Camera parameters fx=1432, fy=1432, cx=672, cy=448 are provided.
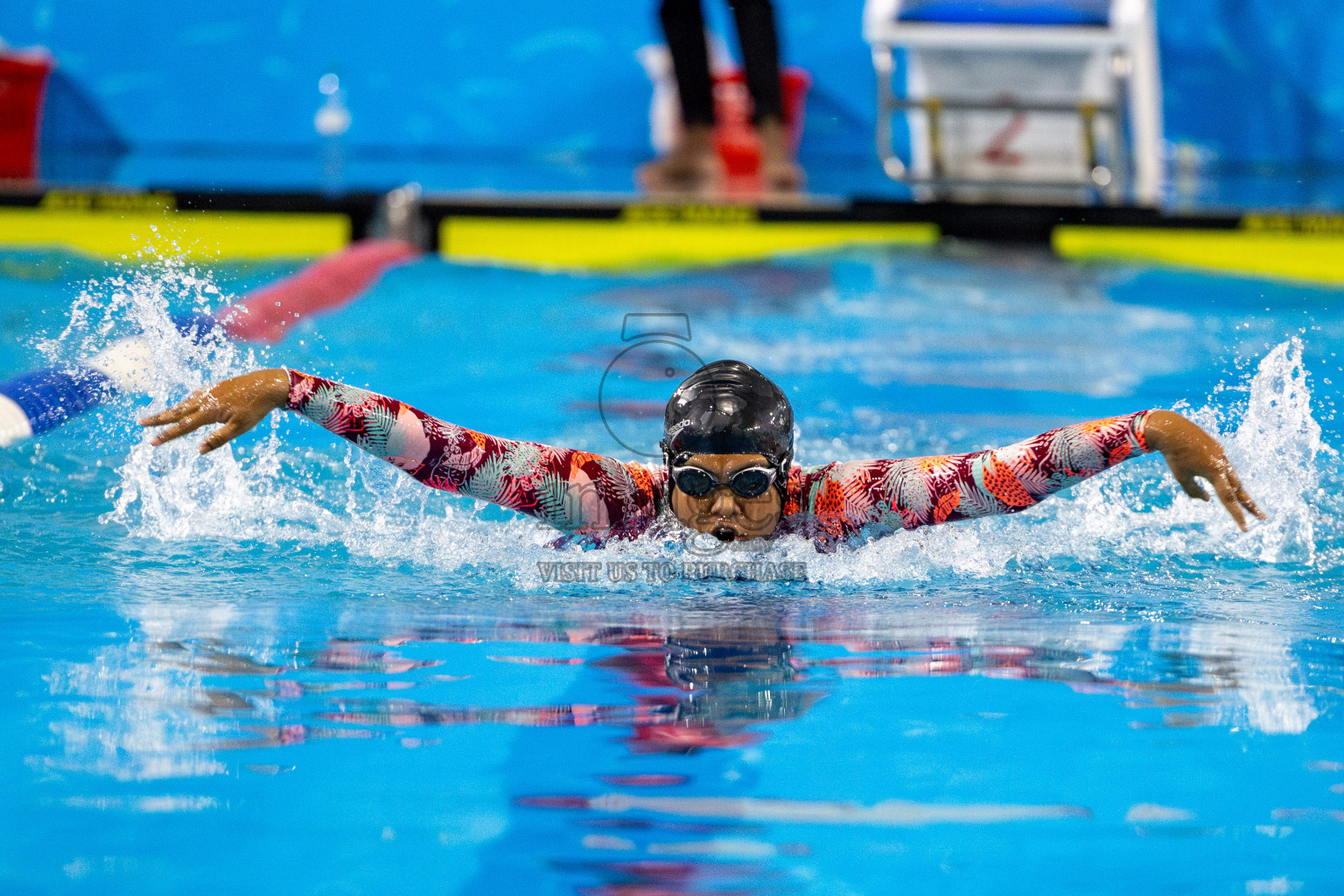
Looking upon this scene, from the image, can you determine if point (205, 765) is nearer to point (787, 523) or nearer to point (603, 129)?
point (787, 523)

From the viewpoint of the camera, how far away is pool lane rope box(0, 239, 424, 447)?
3.99 m

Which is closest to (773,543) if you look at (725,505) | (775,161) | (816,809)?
(725,505)

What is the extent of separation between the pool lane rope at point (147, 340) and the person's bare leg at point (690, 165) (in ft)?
9.35

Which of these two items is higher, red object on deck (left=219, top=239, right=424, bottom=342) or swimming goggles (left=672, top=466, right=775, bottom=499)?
red object on deck (left=219, top=239, right=424, bottom=342)

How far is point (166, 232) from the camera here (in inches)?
317

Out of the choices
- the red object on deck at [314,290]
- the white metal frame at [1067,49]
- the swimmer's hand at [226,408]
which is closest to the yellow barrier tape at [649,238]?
the red object on deck at [314,290]

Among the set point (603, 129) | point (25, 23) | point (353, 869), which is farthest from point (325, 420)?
point (25, 23)

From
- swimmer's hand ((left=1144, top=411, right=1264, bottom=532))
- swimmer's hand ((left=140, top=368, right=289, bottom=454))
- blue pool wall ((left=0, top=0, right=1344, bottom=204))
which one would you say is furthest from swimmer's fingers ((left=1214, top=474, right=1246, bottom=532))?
blue pool wall ((left=0, top=0, right=1344, bottom=204))

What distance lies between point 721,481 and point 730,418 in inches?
5.2

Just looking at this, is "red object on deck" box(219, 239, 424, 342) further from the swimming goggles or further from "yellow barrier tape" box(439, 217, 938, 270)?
the swimming goggles

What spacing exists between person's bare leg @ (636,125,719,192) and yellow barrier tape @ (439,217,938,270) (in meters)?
1.66

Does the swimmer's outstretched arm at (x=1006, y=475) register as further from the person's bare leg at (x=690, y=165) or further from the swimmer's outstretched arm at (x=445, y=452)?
the person's bare leg at (x=690, y=165)

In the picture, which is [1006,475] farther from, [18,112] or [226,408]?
[18,112]

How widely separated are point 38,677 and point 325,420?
0.81 metres
